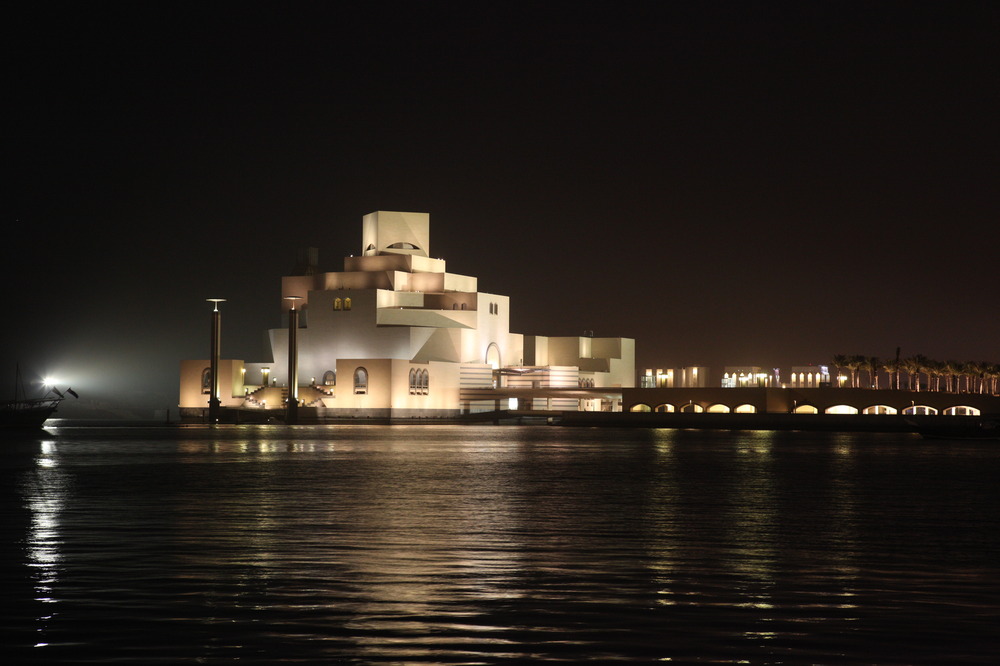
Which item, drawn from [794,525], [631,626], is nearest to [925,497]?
[794,525]

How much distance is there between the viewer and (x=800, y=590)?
40.0ft

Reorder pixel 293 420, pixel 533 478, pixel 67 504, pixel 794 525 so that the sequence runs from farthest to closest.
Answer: pixel 293 420
pixel 533 478
pixel 67 504
pixel 794 525

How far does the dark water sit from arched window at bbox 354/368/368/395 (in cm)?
8844

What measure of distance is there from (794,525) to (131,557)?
35.0 ft

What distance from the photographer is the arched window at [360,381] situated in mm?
118438

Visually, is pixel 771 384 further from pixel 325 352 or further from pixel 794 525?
pixel 794 525

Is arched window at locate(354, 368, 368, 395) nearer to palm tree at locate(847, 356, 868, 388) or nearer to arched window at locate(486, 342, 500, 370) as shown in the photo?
arched window at locate(486, 342, 500, 370)

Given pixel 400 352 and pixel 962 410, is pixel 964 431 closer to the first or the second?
pixel 962 410

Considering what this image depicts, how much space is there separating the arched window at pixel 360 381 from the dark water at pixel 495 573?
290 feet

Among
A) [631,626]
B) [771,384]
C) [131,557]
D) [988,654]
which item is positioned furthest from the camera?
[771,384]

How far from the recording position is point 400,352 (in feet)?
401

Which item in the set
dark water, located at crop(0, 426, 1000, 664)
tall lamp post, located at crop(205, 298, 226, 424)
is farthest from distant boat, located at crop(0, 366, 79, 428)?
dark water, located at crop(0, 426, 1000, 664)

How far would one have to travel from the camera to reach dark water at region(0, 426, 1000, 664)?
9141 millimetres

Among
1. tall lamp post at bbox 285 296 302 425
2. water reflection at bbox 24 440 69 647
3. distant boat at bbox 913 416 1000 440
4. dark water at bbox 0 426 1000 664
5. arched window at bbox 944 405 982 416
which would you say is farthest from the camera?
arched window at bbox 944 405 982 416
